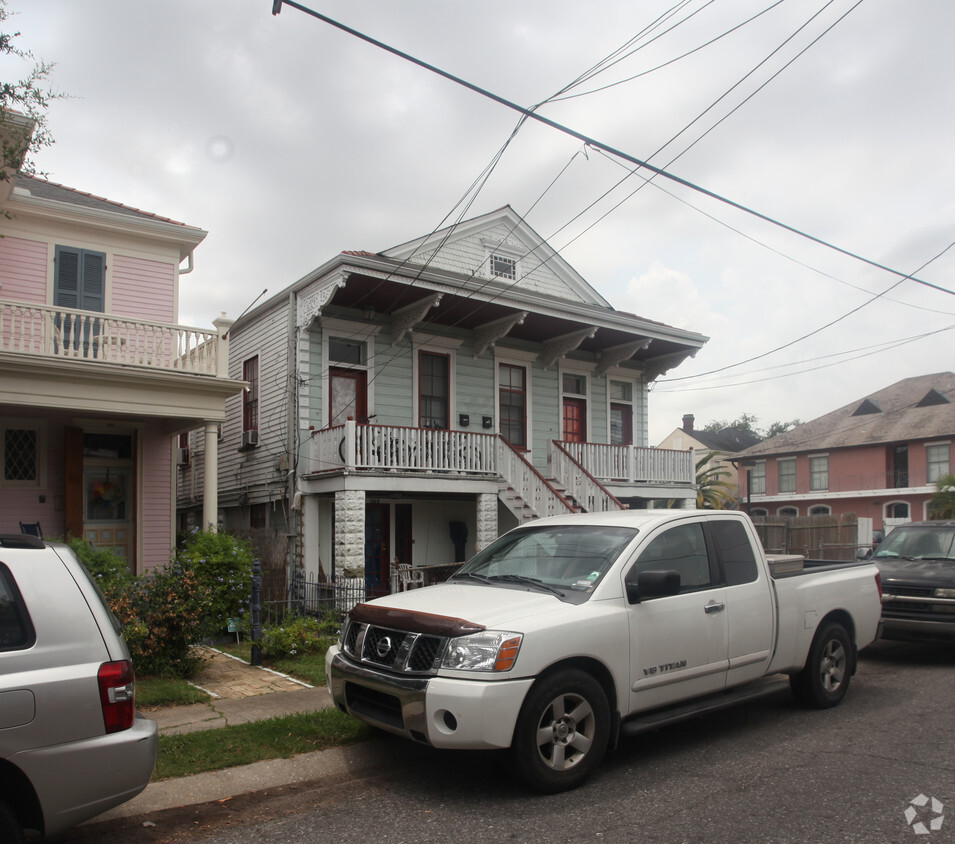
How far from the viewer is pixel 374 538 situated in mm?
16812

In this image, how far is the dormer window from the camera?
19.0m

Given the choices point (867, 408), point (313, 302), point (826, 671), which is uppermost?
point (867, 408)

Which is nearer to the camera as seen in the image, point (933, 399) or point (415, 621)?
point (415, 621)

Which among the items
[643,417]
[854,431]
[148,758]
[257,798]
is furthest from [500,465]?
[854,431]

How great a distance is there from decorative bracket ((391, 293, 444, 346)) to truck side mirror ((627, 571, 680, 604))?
10.8 metres

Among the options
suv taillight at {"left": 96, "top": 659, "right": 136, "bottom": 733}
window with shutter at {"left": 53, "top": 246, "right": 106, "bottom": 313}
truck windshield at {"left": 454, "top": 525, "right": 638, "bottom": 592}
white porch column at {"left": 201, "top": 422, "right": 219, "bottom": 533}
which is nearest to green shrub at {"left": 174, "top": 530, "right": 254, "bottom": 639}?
white porch column at {"left": 201, "top": 422, "right": 219, "bottom": 533}

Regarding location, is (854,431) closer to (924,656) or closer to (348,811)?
(924,656)

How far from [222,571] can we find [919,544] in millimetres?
9528

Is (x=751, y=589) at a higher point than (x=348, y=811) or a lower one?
higher

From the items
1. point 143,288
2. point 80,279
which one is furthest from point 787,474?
point 80,279

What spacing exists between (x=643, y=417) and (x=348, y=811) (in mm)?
17474

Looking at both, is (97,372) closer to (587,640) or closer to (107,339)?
(107,339)

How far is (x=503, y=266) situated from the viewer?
19.3 metres

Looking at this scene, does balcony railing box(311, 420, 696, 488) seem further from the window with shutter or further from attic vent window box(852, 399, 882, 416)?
attic vent window box(852, 399, 882, 416)
